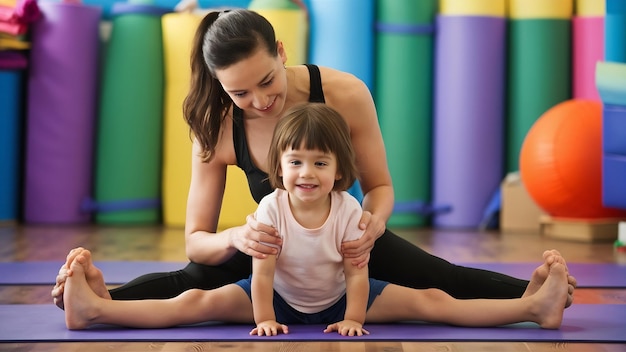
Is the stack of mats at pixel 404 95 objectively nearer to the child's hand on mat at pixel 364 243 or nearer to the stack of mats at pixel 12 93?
the stack of mats at pixel 12 93

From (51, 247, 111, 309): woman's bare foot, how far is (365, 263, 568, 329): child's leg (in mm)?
593

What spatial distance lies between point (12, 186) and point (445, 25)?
2260 millimetres

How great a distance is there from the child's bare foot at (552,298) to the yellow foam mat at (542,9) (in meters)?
2.91

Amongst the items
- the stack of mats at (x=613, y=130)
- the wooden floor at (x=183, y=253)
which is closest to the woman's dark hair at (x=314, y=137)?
the wooden floor at (x=183, y=253)

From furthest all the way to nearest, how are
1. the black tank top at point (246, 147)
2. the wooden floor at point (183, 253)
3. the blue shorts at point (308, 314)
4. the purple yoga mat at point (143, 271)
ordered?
the purple yoga mat at point (143, 271) → the black tank top at point (246, 147) → the blue shorts at point (308, 314) → the wooden floor at point (183, 253)

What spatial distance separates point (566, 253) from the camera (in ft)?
12.0

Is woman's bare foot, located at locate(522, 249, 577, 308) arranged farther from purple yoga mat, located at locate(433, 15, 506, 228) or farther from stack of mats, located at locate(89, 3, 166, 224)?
stack of mats, located at locate(89, 3, 166, 224)

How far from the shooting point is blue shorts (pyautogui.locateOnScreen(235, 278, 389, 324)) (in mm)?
2127

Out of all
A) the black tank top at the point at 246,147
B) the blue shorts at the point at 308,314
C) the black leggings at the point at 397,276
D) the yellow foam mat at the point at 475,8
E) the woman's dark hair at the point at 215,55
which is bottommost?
the blue shorts at the point at 308,314

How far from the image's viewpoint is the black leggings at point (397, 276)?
2203mm

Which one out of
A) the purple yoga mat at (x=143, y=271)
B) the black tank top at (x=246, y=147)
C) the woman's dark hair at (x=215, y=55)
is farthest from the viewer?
the purple yoga mat at (x=143, y=271)

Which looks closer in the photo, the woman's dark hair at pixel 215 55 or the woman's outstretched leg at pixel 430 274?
the woman's dark hair at pixel 215 55

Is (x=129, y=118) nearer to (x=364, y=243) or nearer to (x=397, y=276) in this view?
(x=397, y=276)

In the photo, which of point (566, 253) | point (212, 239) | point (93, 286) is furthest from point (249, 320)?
point (566, 253)
